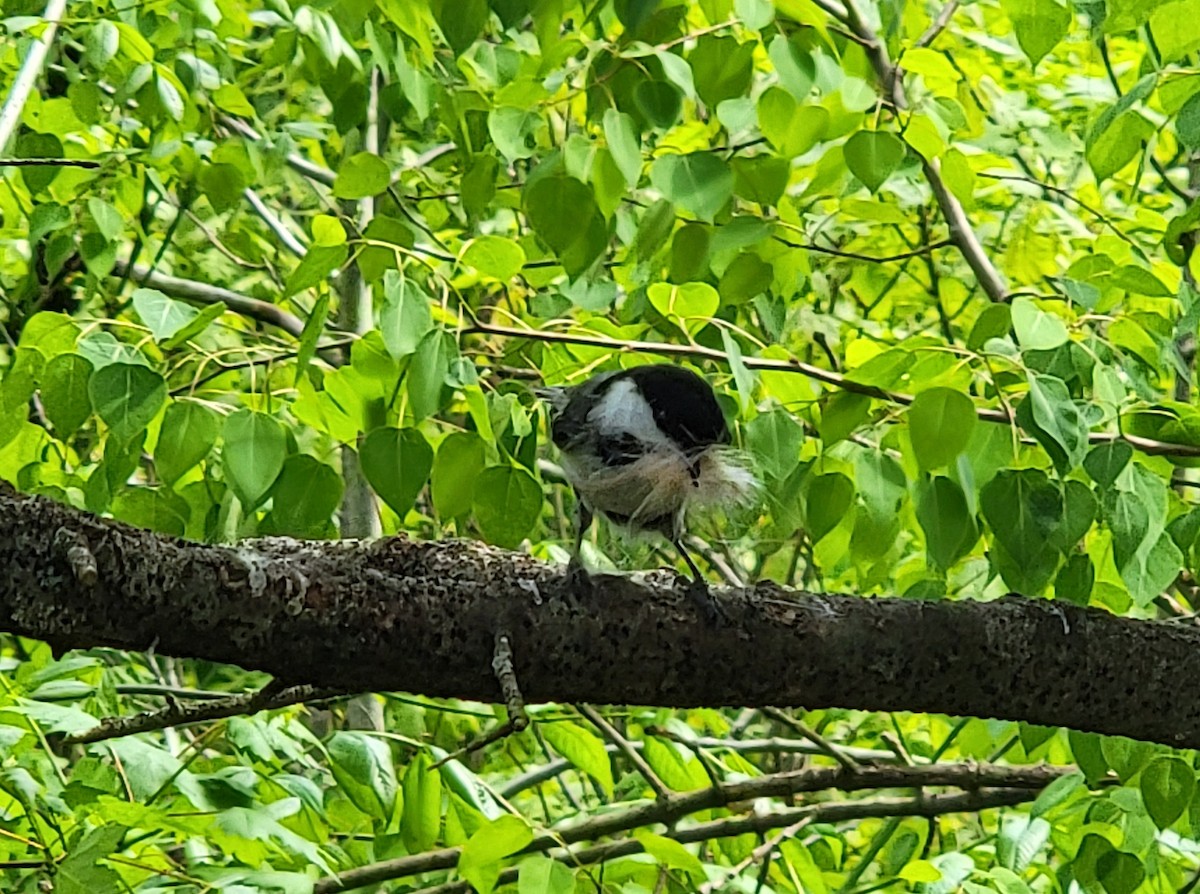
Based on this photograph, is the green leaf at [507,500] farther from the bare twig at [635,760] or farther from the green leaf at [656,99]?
the bare twig at [635,760]

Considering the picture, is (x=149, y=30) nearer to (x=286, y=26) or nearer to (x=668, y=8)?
(x=286, y=26)

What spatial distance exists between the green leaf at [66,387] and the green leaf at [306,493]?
19 centimetres

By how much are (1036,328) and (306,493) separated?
27.0 inches

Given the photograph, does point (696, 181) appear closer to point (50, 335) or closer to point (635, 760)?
point (50, 335)

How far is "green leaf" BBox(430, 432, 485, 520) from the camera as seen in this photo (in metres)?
1.27

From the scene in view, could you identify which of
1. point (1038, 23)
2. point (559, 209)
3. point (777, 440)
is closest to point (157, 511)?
point (559, 209)

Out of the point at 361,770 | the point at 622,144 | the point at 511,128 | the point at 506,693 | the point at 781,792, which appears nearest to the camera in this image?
the point at 506,693

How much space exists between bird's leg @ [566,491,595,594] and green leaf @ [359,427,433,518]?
0.53ft

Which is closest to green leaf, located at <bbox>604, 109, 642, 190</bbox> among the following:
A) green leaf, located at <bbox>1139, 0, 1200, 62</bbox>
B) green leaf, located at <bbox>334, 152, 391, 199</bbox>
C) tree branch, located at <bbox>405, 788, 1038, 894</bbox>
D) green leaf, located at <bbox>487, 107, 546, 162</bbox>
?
green leaf, located at <bbox>487, 107, 546, 162</bbox>

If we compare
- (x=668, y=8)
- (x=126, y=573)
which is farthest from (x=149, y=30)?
(x=126, y=573)

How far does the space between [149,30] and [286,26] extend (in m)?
0.23

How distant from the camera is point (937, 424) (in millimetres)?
1154

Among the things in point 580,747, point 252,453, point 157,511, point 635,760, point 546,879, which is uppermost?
point 252,453

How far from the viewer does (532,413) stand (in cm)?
139
